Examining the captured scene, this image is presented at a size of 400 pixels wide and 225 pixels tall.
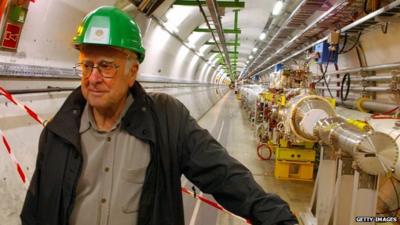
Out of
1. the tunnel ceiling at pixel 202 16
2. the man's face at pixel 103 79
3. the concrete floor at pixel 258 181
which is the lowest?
the concrete floor at pixel 258 181

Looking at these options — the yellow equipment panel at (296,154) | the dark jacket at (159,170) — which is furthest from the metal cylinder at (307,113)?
the dark jacket at (159,170)

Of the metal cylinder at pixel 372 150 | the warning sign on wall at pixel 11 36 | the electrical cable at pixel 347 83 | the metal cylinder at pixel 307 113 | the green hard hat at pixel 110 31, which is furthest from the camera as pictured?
the electrical cable at pixel 347 83

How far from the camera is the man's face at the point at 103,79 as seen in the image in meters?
1.47

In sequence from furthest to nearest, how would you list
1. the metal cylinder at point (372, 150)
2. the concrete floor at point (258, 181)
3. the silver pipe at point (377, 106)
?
the silver pipe at point (377, 106)
the concrete floor at point (258, 181)
the metal cylinder at point (372, 150)

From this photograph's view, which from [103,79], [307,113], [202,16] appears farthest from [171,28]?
[103,79]

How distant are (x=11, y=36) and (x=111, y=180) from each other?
5.74 feet

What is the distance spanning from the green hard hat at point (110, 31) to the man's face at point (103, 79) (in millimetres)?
46

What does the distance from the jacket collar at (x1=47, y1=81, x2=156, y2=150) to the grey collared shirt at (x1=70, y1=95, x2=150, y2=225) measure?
0.04 meters

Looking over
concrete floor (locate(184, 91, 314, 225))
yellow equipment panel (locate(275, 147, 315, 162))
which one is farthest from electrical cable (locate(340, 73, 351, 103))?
concrete floor (locate(184, 91, 314, 225))

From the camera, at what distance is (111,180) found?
4.52ft

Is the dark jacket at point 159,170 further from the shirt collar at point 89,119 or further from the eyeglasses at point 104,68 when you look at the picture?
the eyeglasses at point 104,68

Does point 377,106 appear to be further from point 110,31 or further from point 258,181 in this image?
point 110,31

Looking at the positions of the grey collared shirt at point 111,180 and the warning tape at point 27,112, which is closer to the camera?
the grey collared shirt at point 111,180

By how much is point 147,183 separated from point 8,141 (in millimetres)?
1745
